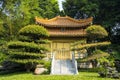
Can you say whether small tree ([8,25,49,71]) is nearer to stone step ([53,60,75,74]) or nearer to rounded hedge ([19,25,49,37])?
rounded hedge ([19,25,49,37])

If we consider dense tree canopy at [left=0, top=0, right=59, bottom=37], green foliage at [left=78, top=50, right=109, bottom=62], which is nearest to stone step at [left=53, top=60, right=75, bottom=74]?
green foliage at [left=78, top=50, right=109, bottom=62]

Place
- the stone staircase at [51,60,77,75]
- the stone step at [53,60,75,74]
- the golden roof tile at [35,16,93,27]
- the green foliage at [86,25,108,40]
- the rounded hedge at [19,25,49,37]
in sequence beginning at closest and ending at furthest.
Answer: the stone staircase at [51,60,77,75] → the stone step at [53,60,75,74] → the rounded hedge at [19,25,49,37] → the green foliage at [86,25,108,40] → the golden roof tile at [35,16,93,27]

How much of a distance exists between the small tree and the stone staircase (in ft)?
4.17

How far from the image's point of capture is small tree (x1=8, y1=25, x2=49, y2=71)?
21.9 meters

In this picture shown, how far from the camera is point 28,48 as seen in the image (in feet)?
73.4

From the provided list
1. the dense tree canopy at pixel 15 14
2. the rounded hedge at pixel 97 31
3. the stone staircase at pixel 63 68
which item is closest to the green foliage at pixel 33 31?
the stone staircase at pixel 63 68

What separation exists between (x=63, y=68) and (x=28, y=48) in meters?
→ 3.17

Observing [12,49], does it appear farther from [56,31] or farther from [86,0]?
[86,0]

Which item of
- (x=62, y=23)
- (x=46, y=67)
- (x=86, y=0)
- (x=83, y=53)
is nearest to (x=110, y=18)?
(x=86, y=0)

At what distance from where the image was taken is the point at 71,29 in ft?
96.7

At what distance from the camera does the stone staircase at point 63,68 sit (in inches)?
819

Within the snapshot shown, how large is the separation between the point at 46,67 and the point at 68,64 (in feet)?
6.57

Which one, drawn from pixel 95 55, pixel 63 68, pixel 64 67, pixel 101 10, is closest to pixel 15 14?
pixel 101 10

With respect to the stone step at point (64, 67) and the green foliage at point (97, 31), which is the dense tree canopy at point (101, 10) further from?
the stone step at point (64, 67)
